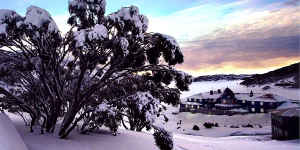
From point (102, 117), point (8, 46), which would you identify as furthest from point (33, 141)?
point (8, 46)

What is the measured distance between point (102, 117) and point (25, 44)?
4.11 meters

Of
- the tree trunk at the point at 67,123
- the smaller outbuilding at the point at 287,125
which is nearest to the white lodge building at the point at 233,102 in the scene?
the smaller outbuilding at the point at 287,125

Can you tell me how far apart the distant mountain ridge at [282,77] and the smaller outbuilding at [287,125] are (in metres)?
42.9

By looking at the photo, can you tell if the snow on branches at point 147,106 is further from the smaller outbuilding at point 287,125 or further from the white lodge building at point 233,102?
the white lodge building at point 233,102

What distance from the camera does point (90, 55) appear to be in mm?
8609

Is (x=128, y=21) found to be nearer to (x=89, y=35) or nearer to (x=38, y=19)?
(x=89, y=35)

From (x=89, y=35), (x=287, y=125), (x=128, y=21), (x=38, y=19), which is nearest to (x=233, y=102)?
(x=287, y=125)

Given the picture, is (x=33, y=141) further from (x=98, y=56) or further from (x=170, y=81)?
(x=170, y=81)

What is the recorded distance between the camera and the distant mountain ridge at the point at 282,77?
63713 mm

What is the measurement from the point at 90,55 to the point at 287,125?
61.2 ft

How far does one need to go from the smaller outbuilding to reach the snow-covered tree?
14549 mm

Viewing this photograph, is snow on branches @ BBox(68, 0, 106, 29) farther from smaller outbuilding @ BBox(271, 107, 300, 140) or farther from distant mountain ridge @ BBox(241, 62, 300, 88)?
distant mountain ridge @ BBox(241, 62, 300, 88)

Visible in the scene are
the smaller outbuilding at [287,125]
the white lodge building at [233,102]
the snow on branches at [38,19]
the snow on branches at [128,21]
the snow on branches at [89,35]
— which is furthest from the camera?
the white lodge building at [233,102]

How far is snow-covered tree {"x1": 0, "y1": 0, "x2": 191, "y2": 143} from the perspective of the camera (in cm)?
830
